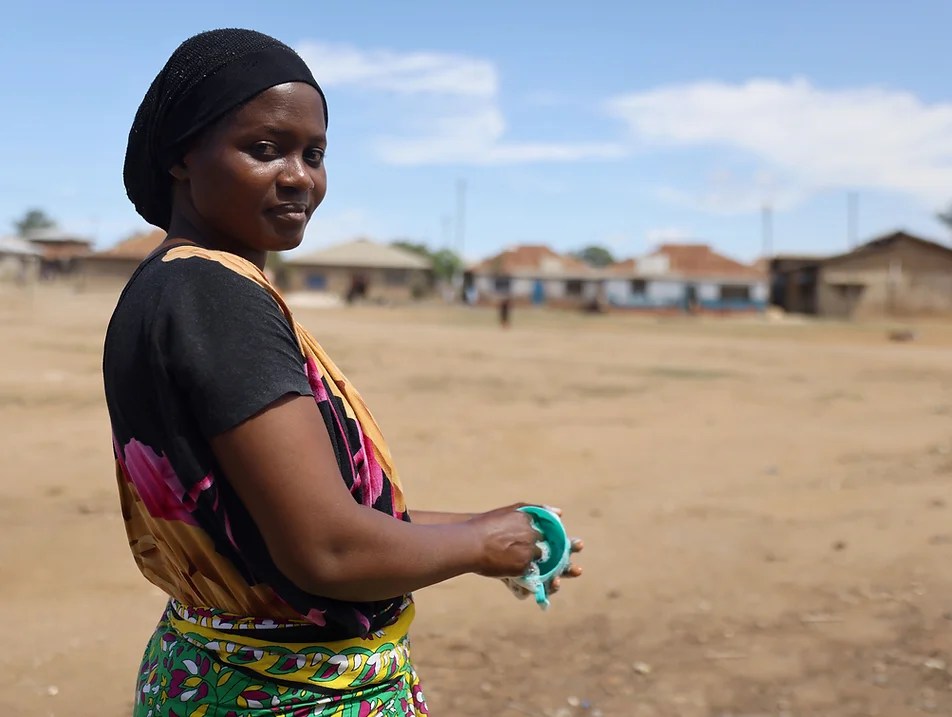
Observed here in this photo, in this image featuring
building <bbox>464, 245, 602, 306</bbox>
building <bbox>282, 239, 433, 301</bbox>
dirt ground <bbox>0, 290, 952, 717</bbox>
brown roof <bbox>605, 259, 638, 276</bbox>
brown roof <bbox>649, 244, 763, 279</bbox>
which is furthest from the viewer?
building <bbox>282, 239, 433, 301</bbox>

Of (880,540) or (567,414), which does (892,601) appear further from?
(567,414)

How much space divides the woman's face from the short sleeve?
0.14 meters

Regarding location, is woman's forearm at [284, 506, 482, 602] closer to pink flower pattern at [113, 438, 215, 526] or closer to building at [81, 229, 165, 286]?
pink flower pattern at [113, 438, 215, 526]

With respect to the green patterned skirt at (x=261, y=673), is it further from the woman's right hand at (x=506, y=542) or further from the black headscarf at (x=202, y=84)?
the black headscarf at (x=202, y=84)

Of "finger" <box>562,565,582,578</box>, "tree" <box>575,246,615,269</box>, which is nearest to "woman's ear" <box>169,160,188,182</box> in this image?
"finger" <box>562,565,582,578</box>

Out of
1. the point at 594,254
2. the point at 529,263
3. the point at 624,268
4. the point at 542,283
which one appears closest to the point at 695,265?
the point at 624,268

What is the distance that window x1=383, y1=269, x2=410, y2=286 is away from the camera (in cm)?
6088

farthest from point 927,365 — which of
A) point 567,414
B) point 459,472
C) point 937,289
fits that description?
point 937,289

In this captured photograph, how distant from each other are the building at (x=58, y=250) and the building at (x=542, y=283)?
3052 centimetres

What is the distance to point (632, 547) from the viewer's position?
19.7 ft

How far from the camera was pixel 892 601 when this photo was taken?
16.1 feet

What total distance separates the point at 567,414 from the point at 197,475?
32.6ft

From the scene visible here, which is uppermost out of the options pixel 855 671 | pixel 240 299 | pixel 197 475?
pixel 240 299

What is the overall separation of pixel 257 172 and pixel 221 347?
30cm
